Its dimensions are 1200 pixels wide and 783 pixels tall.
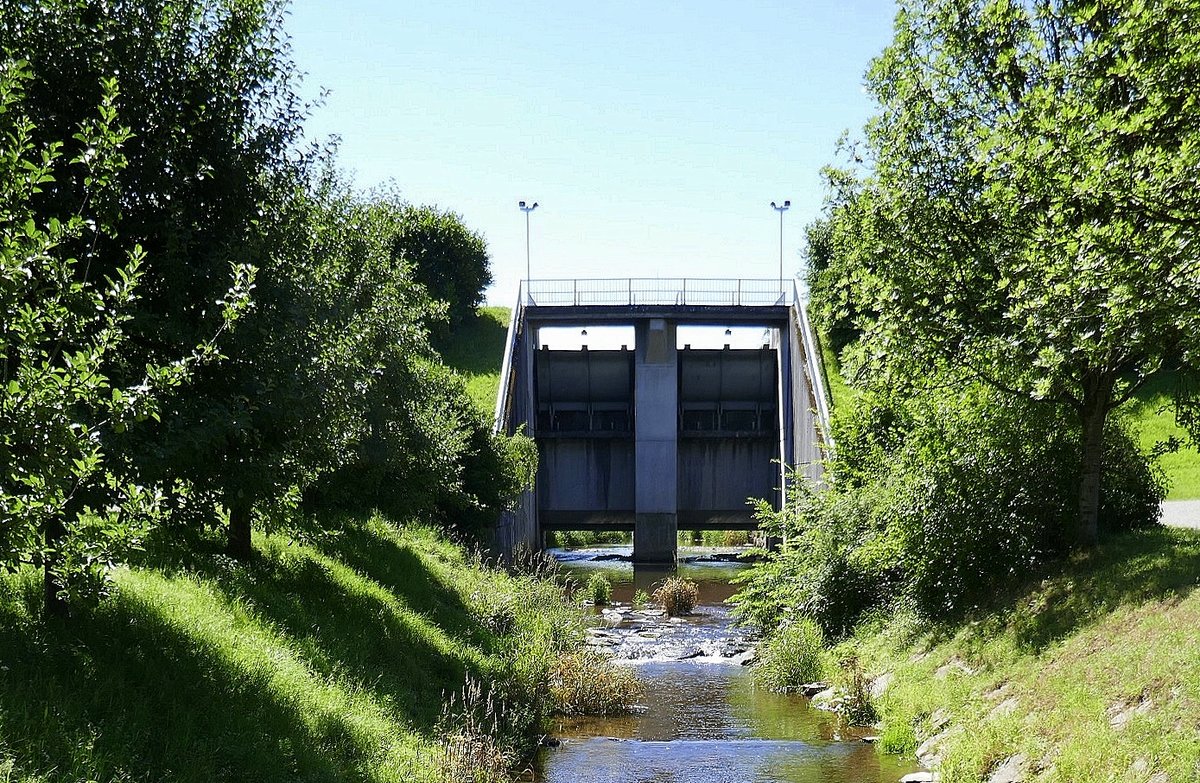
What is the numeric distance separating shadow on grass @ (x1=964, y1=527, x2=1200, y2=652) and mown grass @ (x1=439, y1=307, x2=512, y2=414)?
22156 mm

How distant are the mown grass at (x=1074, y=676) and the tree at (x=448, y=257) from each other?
96.4ft

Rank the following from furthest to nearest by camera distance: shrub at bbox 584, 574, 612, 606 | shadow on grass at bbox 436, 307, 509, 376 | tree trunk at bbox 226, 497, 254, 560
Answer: shadow on grass at bbox 436, 307, 509, 376 < shrub at bbox 584, 574, 612, 606 < tree trunk at bbox 226, 497, 254, 560

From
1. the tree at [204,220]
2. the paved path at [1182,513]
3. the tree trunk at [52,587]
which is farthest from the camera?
the paved path at [1182,513]

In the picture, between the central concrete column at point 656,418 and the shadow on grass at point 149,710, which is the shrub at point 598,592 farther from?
the shadow on grass at point 149,710

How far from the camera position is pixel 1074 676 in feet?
36.4

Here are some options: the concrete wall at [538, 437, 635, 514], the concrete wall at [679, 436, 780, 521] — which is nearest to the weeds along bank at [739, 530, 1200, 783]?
the concrete wall at [679, 436, 780, 521]

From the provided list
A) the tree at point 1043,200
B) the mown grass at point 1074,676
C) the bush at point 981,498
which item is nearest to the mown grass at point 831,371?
the bush at point 981,498

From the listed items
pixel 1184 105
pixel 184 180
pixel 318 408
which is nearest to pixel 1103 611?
pixel 1184 105

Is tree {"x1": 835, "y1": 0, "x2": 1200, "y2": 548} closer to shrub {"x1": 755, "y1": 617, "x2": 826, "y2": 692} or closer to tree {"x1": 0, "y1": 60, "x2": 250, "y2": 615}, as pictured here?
shrub {"x1": 755, "y1": 617, "x2": 826, "y2": 692}

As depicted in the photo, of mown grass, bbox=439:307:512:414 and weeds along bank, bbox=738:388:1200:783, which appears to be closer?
weeds along bank, bbox=738:388:1200:783

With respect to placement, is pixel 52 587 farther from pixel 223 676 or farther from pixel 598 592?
pixel 598 592

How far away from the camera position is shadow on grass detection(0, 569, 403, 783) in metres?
6.49

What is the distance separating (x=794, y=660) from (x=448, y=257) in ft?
94.7

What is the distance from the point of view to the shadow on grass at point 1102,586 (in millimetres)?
12188
